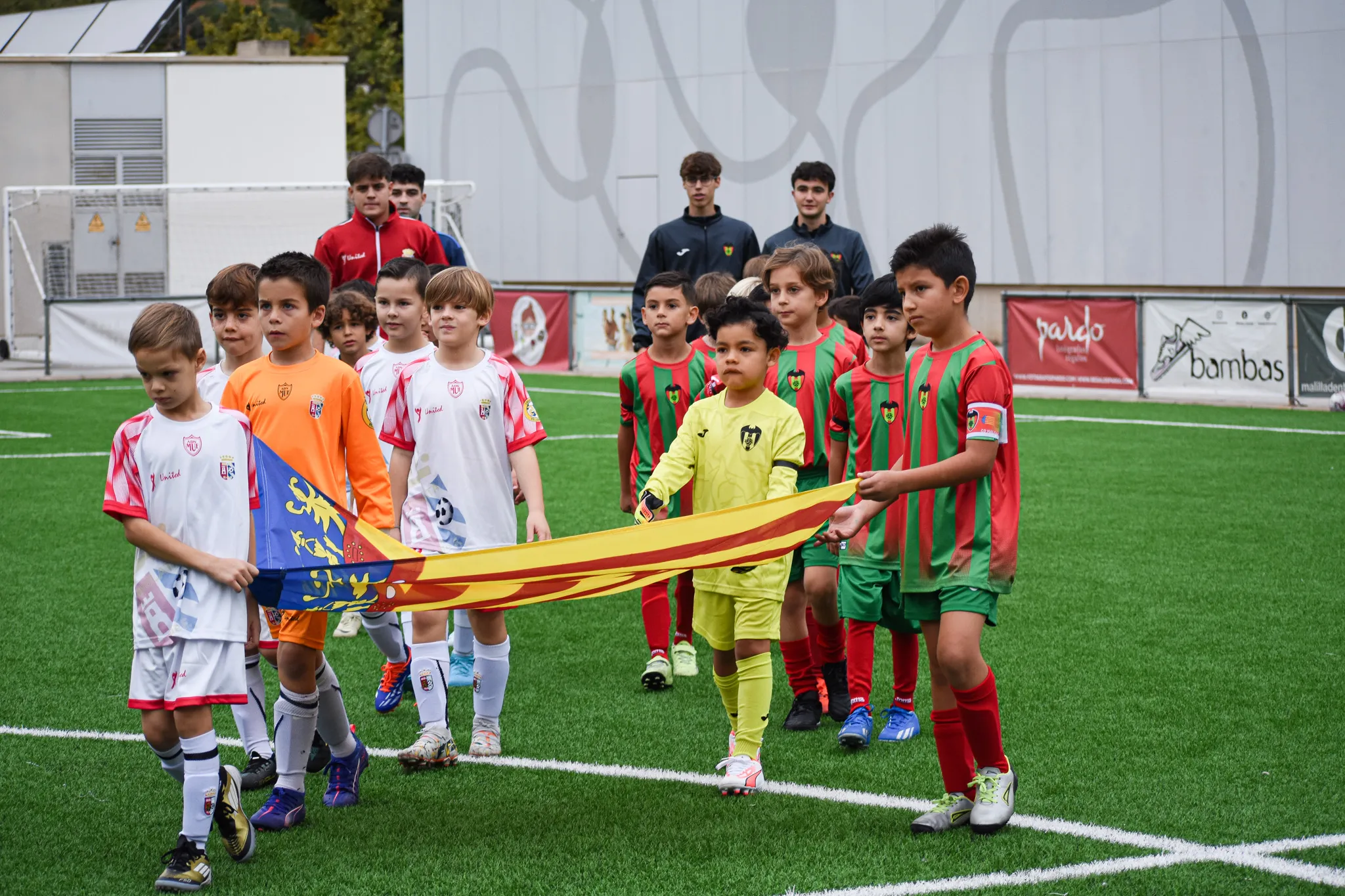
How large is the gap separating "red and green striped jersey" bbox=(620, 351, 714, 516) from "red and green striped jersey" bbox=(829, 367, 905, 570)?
4.31 feet

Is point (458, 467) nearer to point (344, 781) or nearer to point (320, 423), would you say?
point (320, 423)

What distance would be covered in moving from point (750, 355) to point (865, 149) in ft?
78.0

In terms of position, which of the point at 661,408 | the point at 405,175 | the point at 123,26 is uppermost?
the point at 123,26

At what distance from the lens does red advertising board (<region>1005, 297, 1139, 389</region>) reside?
18406 mm

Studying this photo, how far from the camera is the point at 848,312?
22.1 feet

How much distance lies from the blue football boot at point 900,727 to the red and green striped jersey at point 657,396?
1.45 metres

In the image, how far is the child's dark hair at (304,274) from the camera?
15.9ft

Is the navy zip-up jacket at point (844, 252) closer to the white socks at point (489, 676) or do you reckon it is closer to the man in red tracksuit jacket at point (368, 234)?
the man in red tracksuit jacket at point (368, 234)

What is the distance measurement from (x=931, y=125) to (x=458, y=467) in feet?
76.7

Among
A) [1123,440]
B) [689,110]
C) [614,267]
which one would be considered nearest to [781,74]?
[689,110]

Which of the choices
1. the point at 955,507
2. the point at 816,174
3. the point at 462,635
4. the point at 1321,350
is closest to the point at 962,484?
the point at 955,507

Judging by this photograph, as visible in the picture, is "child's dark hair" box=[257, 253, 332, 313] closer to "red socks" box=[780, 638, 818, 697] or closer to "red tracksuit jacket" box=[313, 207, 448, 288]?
"red socks" box=[780, 638, 818, 697]

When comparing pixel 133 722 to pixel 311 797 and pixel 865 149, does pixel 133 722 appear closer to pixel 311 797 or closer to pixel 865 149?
pixel 311 797

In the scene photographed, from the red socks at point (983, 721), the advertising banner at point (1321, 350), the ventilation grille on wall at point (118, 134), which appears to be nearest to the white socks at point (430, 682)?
the red socks at point (983, 721)
